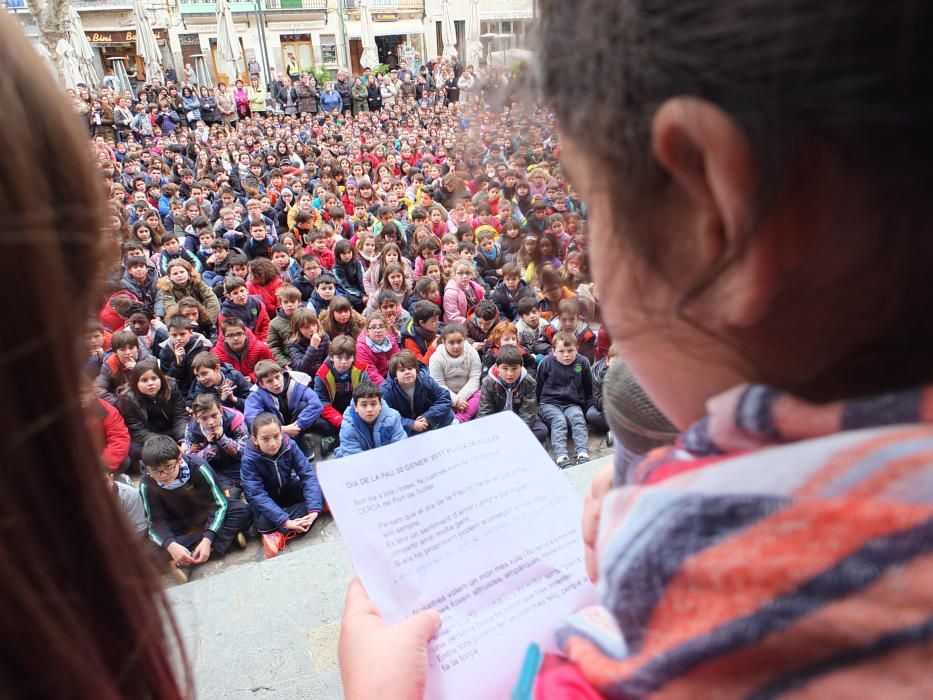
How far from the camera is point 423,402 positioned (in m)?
4.01

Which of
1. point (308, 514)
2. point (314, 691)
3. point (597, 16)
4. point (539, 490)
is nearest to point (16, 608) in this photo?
point (597, 16)

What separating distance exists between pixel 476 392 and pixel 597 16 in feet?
13.0

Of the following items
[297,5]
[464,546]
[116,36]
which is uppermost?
[297,5]

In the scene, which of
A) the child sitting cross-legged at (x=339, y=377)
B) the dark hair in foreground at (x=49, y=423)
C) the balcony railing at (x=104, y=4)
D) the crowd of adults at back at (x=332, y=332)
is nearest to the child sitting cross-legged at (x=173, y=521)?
the crowd of adults at back at (x=332, y=332)

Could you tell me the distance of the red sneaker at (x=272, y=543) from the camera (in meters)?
3.03

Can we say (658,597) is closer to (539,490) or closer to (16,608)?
(16,608)

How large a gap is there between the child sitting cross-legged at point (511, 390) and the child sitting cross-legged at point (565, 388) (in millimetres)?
121

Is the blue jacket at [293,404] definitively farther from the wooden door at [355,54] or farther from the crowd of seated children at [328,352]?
the wooden door at [355,54]

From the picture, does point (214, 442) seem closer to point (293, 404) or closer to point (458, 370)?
point (293, 404)

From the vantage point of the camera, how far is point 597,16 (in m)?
0.38

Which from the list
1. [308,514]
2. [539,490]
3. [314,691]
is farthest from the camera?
[308,514]

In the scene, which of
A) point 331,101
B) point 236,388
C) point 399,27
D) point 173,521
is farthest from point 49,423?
point 399,27

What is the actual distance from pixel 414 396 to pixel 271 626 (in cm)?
244

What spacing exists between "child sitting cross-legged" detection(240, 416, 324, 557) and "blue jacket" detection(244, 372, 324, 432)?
476 mm
